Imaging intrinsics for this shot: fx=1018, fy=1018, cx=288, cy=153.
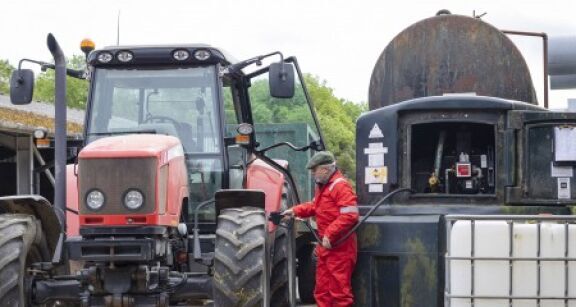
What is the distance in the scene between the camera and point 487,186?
8219mm

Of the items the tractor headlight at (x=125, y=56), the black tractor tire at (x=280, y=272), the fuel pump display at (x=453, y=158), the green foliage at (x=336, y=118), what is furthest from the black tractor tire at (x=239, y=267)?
the green foliage at (x=336, y=118)

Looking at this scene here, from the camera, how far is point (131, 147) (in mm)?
7957

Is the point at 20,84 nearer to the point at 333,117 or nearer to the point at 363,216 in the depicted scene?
the point at 363,216

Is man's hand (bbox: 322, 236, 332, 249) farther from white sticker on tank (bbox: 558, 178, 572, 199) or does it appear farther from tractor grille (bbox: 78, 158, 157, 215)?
white sticker on tank (bbox: 558, 178, 572, 199)

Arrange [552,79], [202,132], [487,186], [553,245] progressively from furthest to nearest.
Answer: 1. [552,79]
2. [202,132]
3. [487,186]
4. [553,245]

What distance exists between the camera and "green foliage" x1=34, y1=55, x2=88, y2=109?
4851cm

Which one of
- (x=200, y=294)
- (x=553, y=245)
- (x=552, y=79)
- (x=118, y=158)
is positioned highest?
(x=552, y=79)

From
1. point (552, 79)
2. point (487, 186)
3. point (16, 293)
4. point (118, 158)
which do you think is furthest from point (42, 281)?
point (552, 79)

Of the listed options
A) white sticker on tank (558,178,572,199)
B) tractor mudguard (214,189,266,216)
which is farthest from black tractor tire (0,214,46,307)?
white sticker on tank (558,178,572,199)

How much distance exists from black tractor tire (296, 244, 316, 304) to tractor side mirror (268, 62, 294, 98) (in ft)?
10.1

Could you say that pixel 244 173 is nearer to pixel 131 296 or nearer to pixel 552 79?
pixel 131 296

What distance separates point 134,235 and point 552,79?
14.4 feet

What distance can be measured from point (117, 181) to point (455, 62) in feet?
11.9

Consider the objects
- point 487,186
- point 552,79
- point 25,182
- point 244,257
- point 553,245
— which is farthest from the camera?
point 25,182
